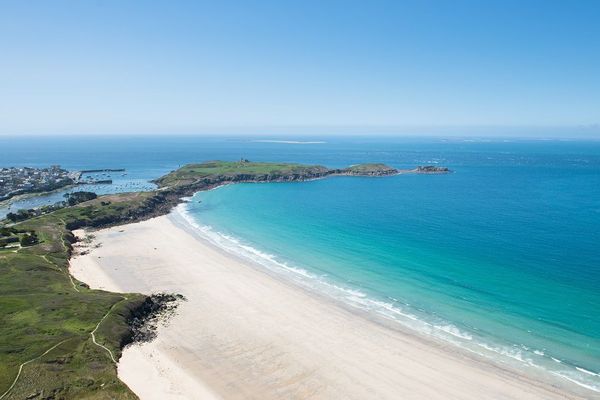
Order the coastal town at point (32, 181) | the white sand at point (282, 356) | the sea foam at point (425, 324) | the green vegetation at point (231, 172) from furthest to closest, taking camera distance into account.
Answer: the green vegetation at point (231, 172), the coastal town at point (32, 181), the sea foam at point (425, 324), the white sand at point (282, 356)

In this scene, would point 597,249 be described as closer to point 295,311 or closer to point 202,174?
point 295,311

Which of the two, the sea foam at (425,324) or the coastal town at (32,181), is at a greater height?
the sea foam at (425,324)

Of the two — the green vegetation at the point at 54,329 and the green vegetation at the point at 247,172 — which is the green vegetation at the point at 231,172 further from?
the green vegetation at the point at 54,329

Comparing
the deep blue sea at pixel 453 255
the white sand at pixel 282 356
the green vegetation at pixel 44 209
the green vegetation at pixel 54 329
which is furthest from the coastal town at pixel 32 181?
the white sand at pixel 282 356

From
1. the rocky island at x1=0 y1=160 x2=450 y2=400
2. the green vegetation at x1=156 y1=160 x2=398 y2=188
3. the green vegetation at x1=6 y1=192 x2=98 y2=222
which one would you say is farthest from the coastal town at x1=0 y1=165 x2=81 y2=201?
the rocky island at x1=0 y1=160 x2=450 y2=400

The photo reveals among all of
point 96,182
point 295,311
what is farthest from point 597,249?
point 96,182

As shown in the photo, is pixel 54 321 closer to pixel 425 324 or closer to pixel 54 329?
pixel 54 329
